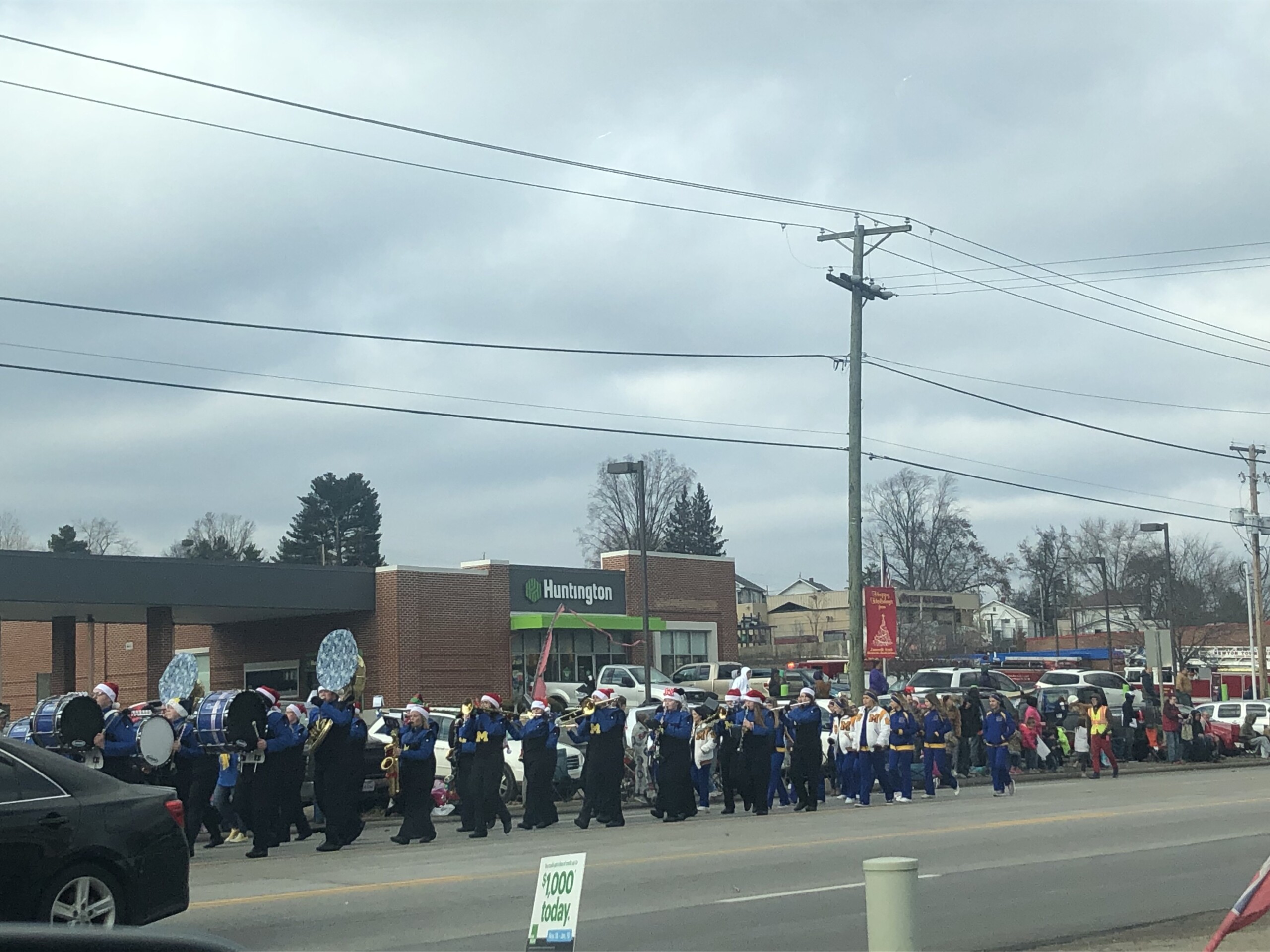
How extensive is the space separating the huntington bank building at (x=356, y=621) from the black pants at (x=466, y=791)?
71.1ft

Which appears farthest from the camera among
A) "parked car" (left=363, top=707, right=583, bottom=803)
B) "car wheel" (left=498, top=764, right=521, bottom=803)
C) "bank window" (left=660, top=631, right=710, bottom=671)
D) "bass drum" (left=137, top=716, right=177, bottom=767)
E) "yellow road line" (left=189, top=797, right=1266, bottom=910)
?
"bank window" (left=660, top=631, right=710, bottom=671)

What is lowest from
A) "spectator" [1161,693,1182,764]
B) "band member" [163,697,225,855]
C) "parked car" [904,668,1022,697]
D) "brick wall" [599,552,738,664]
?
A: "spectator" [1161,693,1182,764]

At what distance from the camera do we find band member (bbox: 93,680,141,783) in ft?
51.5

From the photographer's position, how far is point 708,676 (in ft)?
148

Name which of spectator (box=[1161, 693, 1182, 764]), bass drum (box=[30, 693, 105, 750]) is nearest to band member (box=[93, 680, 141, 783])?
bass drum (box=[30, 693, 105, 750])

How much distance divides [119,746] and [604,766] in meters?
6.70

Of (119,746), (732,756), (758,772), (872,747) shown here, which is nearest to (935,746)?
(872,747)

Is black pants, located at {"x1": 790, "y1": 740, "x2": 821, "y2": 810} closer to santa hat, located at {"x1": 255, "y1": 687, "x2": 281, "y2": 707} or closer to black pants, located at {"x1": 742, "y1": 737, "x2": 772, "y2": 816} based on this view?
black pants, located at {"x1": 742, "y1": 737, "x2": 772, "y2": 816}

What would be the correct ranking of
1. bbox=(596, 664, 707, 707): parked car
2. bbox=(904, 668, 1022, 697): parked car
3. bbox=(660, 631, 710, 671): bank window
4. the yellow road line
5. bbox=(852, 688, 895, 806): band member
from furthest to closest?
bbox=(660, 631, 710, 671): bank window → bbox=(596, 664, 707, 707): parked car → bbox=(904, 668, 1022, 697): parked car → bbox=(852, 688, 895, 806): band member → the yellow road line

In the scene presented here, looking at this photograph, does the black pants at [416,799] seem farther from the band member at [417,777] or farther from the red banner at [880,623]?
the red banner at [880,623]

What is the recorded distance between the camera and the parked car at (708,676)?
43.8 m

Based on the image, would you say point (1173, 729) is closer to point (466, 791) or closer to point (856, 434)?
point (856, 434)

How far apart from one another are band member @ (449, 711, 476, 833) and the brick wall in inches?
1232

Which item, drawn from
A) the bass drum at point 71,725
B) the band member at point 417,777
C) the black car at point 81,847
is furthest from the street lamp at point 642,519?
the black car at point 81,847
